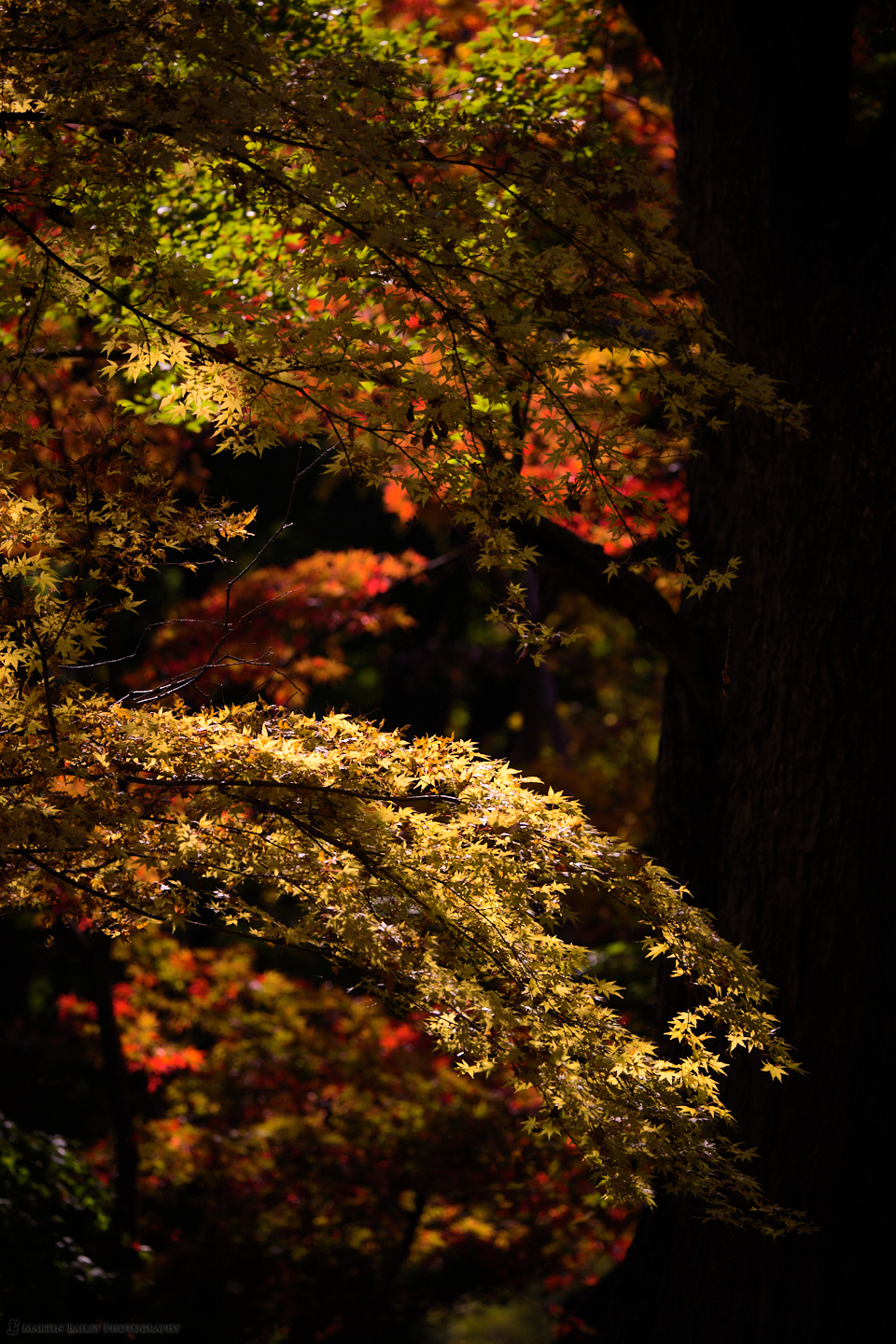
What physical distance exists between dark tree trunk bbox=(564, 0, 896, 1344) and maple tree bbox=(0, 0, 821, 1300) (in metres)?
0.51

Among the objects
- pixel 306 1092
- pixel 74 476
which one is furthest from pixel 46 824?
pixel 306 1092

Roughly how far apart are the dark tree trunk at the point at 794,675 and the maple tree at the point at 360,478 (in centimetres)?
51

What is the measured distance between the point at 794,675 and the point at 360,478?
224 cm

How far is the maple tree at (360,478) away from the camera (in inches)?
118

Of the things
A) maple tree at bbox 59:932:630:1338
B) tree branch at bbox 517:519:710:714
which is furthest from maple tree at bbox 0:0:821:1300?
maple tree at bbox 59:932:630:1338

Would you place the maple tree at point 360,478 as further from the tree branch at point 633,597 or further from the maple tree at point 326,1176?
the maple tree at point 326,1176

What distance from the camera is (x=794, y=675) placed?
4.53m

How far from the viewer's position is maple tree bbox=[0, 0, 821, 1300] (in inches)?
118

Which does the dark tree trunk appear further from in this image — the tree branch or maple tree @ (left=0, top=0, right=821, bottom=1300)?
maple tree @ (left=0, top=0, right=821, bottom=1300)

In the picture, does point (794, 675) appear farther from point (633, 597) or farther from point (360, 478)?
point (360, 478)

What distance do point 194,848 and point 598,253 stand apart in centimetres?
269

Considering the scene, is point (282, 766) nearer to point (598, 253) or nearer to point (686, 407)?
point (686, 407)

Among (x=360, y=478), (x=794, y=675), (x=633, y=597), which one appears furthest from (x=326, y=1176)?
(x=360, y=478)

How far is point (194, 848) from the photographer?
3.02m
